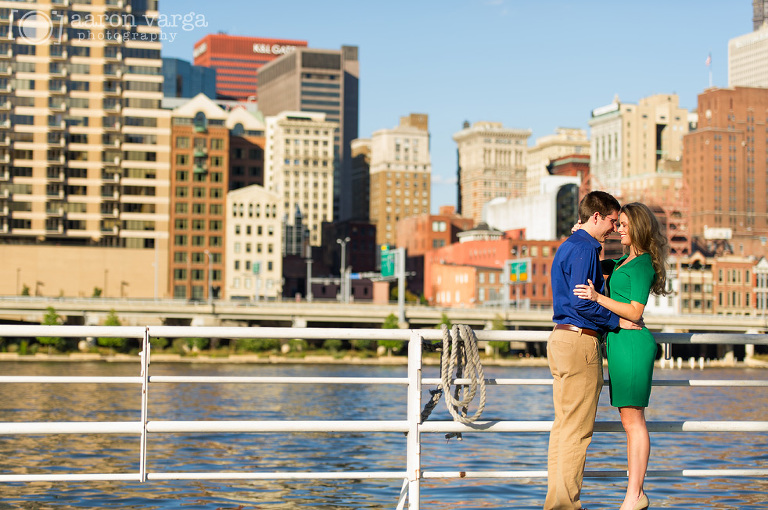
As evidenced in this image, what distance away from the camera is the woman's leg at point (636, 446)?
9.19m

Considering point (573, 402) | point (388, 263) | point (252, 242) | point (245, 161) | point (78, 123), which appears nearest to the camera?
point (573, 402)

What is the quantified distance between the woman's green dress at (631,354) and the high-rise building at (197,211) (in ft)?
461

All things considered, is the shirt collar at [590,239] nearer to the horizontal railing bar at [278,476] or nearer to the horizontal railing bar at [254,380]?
the horizontal railing bar at [254,380]

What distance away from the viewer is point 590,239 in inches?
359

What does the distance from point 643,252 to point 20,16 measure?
14689 cm

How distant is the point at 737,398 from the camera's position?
57.2 metres

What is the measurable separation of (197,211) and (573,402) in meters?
146

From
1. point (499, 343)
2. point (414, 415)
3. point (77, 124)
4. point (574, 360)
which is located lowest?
point (499, 343)

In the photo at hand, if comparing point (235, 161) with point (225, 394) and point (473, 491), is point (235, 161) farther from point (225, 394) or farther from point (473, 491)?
point (473, 491)

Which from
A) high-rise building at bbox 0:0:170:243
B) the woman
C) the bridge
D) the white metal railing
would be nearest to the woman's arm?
the woman

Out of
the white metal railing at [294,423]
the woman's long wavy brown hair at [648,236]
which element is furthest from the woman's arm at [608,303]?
the white metal railing at [294,423]

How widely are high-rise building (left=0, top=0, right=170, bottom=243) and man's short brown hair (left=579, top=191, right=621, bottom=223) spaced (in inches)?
5534

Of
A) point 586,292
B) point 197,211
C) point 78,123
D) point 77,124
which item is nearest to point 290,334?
point 586,292

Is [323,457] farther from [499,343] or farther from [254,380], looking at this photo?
[499,343]
